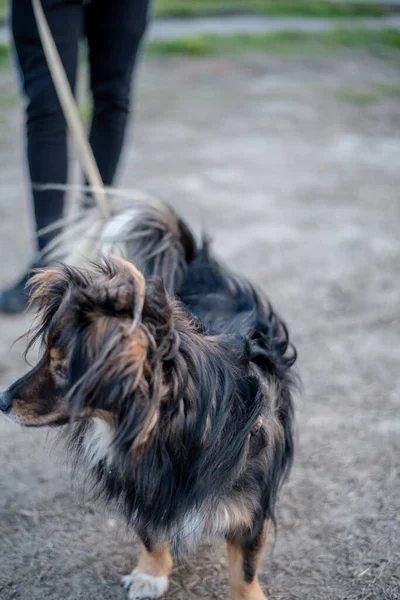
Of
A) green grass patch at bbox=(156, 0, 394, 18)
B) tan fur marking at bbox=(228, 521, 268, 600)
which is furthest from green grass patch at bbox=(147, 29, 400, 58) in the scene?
tan fur marking at bbox=(228, 521, 268, 600)

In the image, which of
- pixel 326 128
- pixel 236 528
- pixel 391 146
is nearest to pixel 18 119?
pixel 326 128

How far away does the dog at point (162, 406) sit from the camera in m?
1.47

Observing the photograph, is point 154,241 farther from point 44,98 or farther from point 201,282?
point 44,98

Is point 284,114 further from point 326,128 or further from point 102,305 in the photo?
point 102,305

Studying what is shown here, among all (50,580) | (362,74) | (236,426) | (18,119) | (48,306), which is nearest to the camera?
(48,306)

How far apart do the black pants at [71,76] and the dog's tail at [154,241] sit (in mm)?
700

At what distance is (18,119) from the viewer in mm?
5863

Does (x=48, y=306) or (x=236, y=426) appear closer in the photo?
(x=48, y=306)

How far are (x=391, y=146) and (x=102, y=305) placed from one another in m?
4.60

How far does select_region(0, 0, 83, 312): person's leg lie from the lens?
2.79 m

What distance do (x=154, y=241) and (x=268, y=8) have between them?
8.96 meters

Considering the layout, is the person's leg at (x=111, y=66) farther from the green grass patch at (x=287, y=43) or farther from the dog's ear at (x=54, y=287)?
the green grass patch at (x=287, y=43)

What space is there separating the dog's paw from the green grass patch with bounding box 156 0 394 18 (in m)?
9.06

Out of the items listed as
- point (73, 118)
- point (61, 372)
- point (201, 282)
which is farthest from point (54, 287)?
point (73, 118)
